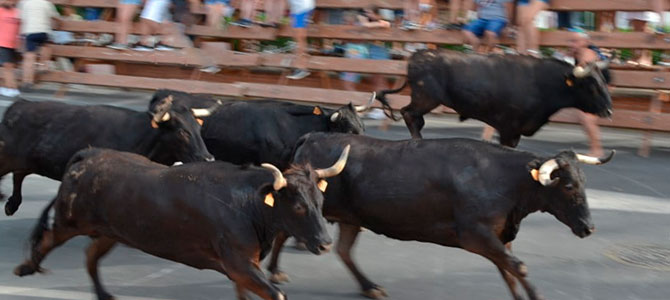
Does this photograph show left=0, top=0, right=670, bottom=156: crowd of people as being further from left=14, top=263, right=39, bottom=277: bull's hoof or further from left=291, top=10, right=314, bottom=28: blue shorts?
left=14, top=263, right=39, bottom=277: bull's hoof

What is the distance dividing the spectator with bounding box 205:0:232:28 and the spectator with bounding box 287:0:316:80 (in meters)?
1.50

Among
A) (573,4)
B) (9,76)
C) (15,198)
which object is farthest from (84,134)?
(9,76)

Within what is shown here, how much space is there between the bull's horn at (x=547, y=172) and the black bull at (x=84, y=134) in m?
2.78

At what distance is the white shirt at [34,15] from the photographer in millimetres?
16391

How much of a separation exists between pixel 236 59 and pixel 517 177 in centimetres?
996

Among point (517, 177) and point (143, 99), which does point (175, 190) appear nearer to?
point (517, 177)

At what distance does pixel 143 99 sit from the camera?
16844mm

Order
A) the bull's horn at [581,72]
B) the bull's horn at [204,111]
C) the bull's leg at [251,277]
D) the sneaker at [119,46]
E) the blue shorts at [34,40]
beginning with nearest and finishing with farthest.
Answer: the bull's leg at [251,277] → the bull's horn at [204,111] → the bull's horn at [581,72] → the blue shorts at [34,40] → the sneaker at [119,46]

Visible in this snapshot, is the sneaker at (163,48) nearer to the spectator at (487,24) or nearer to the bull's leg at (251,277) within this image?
the spectator at (487,24)

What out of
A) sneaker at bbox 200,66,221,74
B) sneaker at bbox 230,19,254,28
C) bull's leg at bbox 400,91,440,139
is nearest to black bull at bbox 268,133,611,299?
bull's leg at bbox 400,91,440,139

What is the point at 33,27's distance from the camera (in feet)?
54.2

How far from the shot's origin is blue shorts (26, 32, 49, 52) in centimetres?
1669

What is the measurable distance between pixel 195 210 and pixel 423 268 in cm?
234

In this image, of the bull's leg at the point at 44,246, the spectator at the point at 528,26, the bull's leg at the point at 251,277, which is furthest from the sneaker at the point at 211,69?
the bull's leg at the point at 251,277
